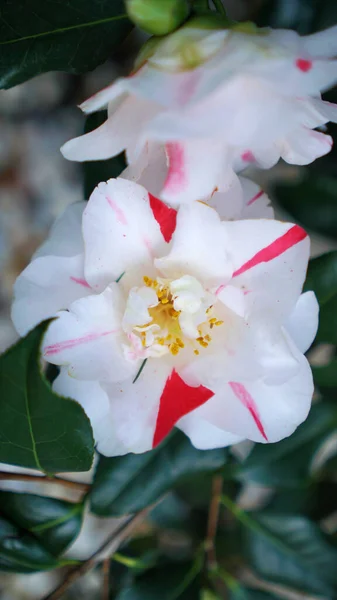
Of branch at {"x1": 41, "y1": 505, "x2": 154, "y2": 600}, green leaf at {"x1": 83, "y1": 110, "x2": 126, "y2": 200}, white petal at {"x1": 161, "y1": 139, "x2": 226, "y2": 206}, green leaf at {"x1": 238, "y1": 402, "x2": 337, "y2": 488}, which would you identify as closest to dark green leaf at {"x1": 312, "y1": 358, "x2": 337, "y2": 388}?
Result: green leaf at {"x1": 238, "y1": 402, "x2": 337, "y2": 488}

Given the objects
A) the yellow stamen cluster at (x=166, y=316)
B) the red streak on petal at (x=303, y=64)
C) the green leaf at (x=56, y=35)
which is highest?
the green leaf at (x=56, y=35)

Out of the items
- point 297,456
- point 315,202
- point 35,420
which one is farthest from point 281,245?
point 315,202

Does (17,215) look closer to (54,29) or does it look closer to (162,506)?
(162,506)

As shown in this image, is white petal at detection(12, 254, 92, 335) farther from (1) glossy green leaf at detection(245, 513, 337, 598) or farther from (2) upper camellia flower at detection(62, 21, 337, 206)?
(1) glossy green leaf at detection(245, 513, 337, 598)

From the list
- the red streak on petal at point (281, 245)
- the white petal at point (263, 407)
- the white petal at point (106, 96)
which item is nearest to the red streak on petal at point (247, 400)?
the white petal at point (263, 407)

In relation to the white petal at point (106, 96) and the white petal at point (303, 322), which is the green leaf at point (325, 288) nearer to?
the white petal at point (303, 322)
